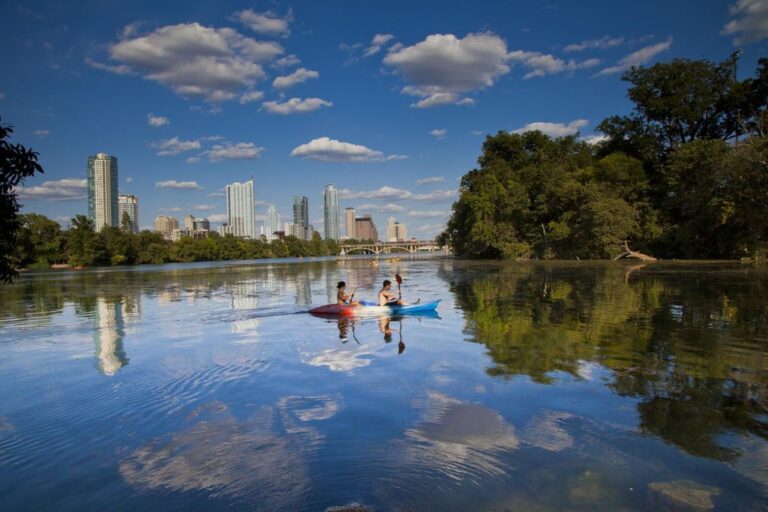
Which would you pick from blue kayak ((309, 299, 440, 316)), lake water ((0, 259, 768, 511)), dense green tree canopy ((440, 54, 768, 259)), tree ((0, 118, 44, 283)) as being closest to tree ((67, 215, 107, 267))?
dense green tree canopy ((440, 54, 768, 259))

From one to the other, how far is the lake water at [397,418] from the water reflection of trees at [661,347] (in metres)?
0.07

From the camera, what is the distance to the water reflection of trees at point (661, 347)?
290 inches

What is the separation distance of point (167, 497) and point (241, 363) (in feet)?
21.3

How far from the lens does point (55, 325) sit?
64.4ft

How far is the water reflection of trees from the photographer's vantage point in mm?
7375

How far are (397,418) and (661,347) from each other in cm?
780

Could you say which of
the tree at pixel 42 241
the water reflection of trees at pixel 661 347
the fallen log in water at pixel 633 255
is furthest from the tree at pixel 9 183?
the tree at pixel 42 241

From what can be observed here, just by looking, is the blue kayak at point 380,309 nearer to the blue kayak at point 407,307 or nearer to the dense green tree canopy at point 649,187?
the blue kayak at point 407,307

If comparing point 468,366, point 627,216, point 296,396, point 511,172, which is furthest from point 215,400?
point 511,172

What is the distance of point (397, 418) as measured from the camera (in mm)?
7773

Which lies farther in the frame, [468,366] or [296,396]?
[468,366]

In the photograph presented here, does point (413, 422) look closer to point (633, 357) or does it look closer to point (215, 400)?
point (215, 400)

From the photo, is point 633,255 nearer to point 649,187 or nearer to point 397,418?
point 649,187

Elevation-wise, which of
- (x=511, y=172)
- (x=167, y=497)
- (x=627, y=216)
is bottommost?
(x=167, y=497)
